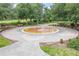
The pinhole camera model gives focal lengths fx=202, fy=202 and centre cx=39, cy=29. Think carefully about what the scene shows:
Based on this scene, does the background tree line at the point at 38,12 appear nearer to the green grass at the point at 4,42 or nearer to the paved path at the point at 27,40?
the paved path at the point at 27,40

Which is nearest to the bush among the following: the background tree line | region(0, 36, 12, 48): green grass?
the background tree line

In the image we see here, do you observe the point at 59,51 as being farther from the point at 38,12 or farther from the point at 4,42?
the point at 4,42

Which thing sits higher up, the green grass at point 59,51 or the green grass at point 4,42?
the green grass at point 4,42

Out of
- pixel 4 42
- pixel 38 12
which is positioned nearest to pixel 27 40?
pixel 4 42

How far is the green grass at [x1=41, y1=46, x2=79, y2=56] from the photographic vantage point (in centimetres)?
307

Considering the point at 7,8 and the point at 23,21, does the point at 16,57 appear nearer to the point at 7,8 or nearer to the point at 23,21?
the point at 23,21

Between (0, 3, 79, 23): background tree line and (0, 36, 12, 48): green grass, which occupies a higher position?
(0, 3, 79, 23): background tree line

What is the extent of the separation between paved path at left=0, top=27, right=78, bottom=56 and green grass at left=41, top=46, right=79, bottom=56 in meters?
0.08

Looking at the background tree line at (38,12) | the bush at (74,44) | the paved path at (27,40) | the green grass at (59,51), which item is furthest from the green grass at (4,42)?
the bush at (74,44)

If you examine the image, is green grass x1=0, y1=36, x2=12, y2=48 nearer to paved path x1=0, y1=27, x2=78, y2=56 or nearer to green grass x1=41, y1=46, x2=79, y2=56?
paved path x1=0, y1=27, x2=78, y2=56

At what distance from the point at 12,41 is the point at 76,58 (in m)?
Result: 1.02

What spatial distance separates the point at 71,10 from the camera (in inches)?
124

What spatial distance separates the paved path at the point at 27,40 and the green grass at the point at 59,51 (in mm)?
77

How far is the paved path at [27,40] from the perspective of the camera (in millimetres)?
3107
